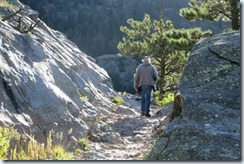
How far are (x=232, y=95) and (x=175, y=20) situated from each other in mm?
71872

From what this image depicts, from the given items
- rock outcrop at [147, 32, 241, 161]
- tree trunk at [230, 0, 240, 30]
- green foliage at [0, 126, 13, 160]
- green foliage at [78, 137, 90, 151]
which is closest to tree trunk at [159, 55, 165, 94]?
tree trunk at [230, 0, 240, 30]

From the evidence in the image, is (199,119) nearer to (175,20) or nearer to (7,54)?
(7,54)

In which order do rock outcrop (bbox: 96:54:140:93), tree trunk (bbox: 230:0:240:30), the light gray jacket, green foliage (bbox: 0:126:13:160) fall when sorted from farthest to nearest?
1. rock outcrop (bbox: 96:54:140:93)
2. tree trunk (bbox: 230:0:240:30)
3. the light gray jacket
4. green foliage (bbox: 0:126:13:160)

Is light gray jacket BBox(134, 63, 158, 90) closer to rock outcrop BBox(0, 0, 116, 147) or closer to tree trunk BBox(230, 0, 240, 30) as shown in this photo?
rock outcrop BBox(0, 0, 116, 147)

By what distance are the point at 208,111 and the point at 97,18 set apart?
3083 inches

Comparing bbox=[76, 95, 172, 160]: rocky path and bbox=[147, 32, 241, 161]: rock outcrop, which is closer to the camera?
bbox=[147, 32, 241, 161]: rock outcrop

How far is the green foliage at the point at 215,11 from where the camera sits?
1253 cm

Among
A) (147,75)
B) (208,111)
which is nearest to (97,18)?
(147,75)

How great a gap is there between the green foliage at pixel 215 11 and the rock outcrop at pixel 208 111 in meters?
6.49

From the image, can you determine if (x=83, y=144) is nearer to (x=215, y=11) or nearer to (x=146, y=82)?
(x=146, y=82)

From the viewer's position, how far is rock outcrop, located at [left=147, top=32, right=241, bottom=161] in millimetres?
4406

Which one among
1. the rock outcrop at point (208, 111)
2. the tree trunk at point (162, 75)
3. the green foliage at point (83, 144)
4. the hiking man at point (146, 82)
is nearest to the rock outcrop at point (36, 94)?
the green foliage at point (83, 144)

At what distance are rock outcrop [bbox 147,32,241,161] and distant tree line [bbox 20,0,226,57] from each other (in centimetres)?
6479

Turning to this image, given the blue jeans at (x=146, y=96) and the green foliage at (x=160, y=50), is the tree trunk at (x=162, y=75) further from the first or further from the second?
the blue jeans at (x=146, y=96)
